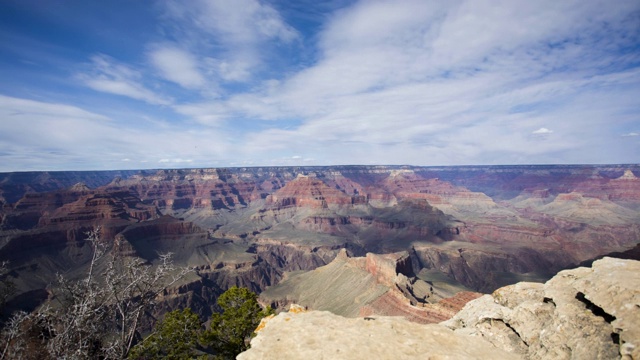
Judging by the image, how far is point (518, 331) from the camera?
17.9 m

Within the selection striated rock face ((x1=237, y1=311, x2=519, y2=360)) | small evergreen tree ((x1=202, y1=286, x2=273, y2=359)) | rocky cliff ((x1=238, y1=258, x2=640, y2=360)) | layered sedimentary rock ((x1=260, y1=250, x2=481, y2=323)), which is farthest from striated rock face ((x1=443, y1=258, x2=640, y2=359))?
layered sedimentary rock ((x1=260, y1=250, x2=481, y2=323))

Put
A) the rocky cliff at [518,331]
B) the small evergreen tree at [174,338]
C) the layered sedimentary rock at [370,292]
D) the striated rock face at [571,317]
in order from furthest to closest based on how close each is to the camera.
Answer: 1. the layered sedimentary rock at [370,292]
2. the small evergreen tree at [174,338]
3. the rocky cliff at [518,331]
4. the striated rock face at [571,317]

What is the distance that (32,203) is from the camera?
199 metres

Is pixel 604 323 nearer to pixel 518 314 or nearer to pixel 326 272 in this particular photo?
pixel 518 314

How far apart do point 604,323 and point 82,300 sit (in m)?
29.9

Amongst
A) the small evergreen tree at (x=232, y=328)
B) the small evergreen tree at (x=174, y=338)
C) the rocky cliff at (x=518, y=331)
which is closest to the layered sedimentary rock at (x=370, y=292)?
the small evergreen tree at (x=232, y=328)

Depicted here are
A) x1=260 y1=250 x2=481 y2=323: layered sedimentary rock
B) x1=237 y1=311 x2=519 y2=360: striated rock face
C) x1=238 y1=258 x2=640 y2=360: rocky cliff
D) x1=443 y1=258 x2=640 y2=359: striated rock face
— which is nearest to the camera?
x1=443 y1=258 x2=640 y2=359: striated rock face

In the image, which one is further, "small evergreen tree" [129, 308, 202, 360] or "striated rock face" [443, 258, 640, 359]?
"small evergreen tree" [129, 308, 202, 360]

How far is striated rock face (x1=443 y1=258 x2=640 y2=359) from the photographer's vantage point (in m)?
13.2

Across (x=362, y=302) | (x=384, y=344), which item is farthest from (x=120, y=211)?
(x=384, y=344)

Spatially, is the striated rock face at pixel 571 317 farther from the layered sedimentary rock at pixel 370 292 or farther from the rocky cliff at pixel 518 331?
the layered sedimentary rock at pixel 370 292

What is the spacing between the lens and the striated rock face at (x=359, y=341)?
Result: 14.1 metres

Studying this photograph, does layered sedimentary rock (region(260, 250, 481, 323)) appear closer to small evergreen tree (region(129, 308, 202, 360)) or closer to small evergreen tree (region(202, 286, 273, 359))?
small evergreen tree (region(202, 286, 273, 359))

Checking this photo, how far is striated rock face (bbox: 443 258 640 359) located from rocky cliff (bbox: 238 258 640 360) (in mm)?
34
